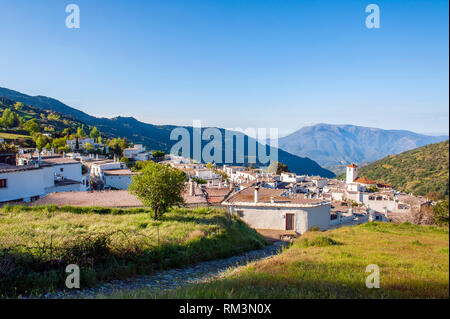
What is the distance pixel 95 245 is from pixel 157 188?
7.03 meters

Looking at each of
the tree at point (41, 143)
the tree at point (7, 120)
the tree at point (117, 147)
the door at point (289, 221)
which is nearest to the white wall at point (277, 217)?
the door at point (289, 221)

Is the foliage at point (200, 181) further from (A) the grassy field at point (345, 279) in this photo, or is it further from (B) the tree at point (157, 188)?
(A) the grassy field at point (345, 279)

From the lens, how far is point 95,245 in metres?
9.08

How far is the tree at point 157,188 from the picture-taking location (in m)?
16.1

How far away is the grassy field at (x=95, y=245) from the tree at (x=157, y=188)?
33.4 inches

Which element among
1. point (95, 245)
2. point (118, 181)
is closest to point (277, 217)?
point (95, 245)

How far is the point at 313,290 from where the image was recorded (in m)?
5.20

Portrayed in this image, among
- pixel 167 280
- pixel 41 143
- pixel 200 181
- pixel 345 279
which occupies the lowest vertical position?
pixel 200 181

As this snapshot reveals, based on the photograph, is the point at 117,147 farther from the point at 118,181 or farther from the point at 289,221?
the point at 289,221

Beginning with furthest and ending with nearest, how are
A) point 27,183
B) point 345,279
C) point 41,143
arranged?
point 41,143 < point 27,183 < point 345,279

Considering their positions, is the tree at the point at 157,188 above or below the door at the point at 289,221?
above
